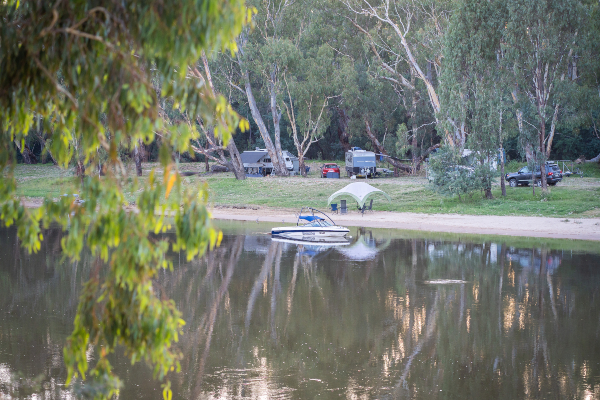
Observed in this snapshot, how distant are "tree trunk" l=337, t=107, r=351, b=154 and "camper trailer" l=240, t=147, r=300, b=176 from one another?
622 centimetres

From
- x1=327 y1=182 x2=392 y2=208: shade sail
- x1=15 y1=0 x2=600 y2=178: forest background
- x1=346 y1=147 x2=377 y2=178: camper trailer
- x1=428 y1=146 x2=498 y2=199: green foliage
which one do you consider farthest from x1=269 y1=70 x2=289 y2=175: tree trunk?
x1=428 y1=146 x2=498 y2=199: green foliage

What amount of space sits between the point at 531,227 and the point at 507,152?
29.9 meters

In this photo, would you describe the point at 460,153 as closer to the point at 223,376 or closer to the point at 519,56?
the point at 519,56

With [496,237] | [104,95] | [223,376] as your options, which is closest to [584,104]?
[496,237]

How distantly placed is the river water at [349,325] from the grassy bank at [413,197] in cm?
1053

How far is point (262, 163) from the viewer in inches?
2153

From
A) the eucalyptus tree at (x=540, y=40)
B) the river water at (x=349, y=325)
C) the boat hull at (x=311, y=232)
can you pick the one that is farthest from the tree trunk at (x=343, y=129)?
the river water at (x=349, y=325)

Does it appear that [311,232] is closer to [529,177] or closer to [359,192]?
[359,192]

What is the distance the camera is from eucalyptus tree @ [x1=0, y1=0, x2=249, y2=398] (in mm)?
4855

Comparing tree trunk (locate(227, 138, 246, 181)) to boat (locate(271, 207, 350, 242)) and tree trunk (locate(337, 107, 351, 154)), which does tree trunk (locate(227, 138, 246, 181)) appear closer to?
tree trunk (locate(337, 107, 351, 154))

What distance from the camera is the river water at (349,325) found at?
9641 millimetres

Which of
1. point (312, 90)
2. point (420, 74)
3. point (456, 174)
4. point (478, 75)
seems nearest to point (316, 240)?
point (456, 174)

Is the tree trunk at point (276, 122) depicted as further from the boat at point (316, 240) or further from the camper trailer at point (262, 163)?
the boat at point (316, 240)

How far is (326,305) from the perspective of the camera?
48.1 ft
